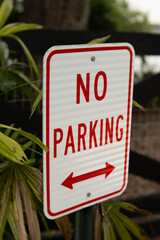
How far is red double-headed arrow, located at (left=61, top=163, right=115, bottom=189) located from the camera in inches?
44.4

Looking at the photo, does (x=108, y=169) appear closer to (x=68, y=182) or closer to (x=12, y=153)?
(x=68, y=182)

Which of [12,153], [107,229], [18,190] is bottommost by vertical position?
[107,229]

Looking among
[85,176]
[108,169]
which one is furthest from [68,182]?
[108,169]

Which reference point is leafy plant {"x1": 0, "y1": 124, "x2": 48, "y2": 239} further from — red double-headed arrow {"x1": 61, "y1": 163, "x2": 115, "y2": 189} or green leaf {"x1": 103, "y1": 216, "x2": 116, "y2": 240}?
green leaf {"x1": 103, "y1": 216, "x2": 116, "y2": 240}

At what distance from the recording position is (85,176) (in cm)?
118

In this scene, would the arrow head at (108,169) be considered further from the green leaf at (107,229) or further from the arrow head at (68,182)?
the green leaf at (107,229)

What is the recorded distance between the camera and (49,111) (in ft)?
3.43

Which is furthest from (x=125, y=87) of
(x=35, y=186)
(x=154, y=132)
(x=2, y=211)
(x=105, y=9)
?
(x=105, y=9)

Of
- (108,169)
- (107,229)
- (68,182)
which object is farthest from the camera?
(107,229)

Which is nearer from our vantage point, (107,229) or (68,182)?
(68,182)

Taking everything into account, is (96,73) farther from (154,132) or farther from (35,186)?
(154,132)

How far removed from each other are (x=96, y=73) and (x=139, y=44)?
4.65ft

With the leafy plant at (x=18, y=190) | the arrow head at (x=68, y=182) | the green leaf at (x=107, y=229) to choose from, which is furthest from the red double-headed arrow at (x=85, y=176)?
the green leaf at (x=107, y=229)

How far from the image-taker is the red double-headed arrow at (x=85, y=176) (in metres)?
1.13
